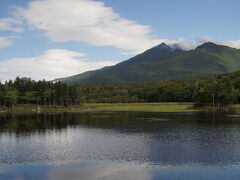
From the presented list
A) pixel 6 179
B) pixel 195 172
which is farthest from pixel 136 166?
pixel 6 179

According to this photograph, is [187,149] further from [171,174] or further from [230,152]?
[171,174]

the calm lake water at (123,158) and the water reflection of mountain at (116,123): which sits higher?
the water reflection of mountain at (116,123)

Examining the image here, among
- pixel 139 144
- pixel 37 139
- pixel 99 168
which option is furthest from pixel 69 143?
pixel 99 168

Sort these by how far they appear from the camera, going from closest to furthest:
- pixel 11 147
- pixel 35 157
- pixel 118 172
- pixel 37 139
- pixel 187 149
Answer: pixel 118 172 < pixel 35 157 < pixel 187 149 < pixel 11 147 < pixel 37 139

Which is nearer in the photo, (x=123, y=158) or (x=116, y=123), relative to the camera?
(x=123, y=158)

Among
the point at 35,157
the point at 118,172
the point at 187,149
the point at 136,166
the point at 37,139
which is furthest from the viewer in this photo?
the point at 37,139

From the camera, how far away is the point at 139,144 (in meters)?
62.3

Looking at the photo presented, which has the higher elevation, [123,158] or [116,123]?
[116,123]

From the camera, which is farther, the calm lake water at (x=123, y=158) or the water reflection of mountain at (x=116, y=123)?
the water reflection of mountain at (x=116, y=123)

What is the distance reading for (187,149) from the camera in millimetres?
55875

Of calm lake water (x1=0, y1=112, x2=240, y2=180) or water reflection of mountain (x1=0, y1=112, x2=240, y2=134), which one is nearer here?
calm lake water (x1=0, y1=112, x2=240, y2=180)

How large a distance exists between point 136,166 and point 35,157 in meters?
17.7

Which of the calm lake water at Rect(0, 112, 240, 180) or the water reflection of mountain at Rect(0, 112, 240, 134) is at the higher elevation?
the water reflection of mountain at Rect(0, 112, 240, 134)

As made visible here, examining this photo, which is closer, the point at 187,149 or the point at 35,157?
the point at 35,157
